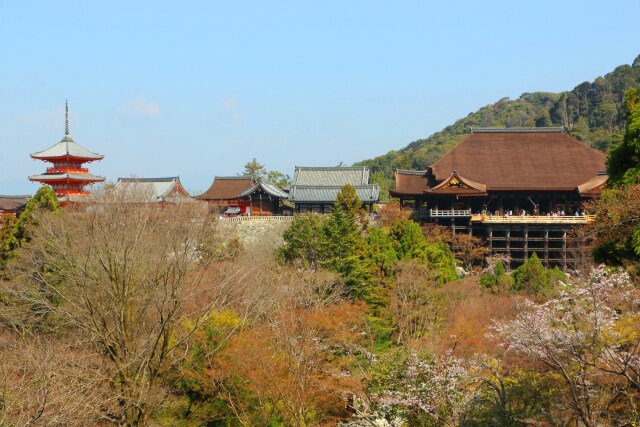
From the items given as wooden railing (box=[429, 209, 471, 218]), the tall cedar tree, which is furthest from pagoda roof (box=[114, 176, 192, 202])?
the tall cedar tree

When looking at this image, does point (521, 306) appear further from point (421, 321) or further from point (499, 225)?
point (499, 225)

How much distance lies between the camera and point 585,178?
3762cm

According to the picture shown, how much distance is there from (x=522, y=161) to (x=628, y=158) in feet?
79.8

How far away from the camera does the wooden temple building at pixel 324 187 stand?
1494 inches

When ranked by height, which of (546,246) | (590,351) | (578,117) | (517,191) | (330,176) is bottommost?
(546,246)

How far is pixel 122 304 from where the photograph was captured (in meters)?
15.7

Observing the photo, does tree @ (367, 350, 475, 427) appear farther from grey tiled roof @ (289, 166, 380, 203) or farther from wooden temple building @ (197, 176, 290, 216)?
wooden temple building @ (197, 176, 290, 216)

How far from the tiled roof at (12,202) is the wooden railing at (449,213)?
20562 millimetres

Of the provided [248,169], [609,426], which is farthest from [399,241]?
[248,169]

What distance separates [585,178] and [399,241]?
13.0 m

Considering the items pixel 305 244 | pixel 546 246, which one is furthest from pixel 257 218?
pixel 546 246

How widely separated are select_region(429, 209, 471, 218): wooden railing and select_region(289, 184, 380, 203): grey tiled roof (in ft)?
9.17

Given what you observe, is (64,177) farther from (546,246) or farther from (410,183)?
(546,246)

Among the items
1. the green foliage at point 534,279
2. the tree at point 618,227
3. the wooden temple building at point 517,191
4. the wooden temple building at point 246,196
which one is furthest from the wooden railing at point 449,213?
the tree at point 618,227
